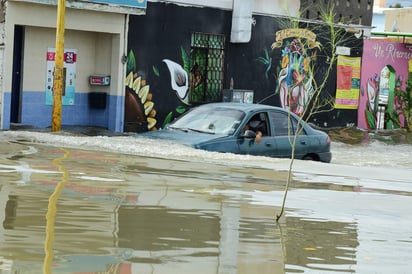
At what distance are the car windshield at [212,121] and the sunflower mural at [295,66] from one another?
38.0 ft

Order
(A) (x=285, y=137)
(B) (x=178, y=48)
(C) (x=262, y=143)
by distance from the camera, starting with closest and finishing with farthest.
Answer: (C) (x=262, y=143) → (A) (x=285, y=137) → (B) (x=178, y=48)

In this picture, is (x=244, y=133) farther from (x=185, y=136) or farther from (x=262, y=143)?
(x=185, y=136)

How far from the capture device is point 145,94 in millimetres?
23000

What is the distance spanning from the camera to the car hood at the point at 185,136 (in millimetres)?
14065

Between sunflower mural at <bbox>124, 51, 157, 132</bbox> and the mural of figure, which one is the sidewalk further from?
the mural of figure

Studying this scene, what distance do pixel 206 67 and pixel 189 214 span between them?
52.3 feet

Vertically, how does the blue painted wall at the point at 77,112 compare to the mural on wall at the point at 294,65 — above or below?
below

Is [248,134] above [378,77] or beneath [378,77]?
beneath

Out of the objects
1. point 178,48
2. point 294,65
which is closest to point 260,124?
point 178,48

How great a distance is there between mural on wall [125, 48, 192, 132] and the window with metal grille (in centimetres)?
41

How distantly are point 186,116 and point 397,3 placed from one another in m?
73.4

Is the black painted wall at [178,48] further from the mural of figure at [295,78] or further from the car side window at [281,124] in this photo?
the car side window at [281,124]

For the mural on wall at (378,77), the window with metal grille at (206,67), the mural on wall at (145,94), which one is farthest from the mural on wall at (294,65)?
the mural on wall at (145,94)

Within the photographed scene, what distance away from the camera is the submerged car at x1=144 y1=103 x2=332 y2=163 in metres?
14.3
